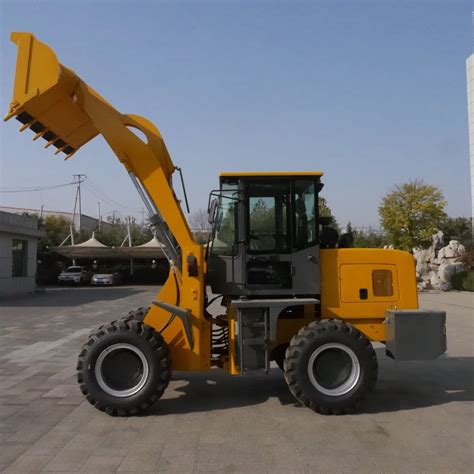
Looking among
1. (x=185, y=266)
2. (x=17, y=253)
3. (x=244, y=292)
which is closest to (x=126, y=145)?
(x=185, y=266)

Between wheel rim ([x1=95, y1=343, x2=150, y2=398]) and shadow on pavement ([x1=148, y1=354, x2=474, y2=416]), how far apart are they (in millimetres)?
433

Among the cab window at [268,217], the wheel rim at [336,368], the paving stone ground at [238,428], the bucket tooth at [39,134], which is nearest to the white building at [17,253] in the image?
the paving stone ground at [238,428]

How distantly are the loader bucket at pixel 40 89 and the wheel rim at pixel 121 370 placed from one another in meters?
3.03

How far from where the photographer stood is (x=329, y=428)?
544 cm

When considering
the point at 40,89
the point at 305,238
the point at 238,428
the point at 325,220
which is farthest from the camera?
the point at 325,220

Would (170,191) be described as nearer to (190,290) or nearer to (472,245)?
(190,290)

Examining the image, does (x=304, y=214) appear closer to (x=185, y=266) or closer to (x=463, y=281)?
(x=185, y=266)

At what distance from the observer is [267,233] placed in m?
6.47

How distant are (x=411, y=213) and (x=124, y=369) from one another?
Result: 27.5 metres

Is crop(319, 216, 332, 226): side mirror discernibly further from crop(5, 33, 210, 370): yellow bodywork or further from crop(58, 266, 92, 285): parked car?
crop(58, 266, 92, 285): parked car

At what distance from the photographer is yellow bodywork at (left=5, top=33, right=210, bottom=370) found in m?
5.95

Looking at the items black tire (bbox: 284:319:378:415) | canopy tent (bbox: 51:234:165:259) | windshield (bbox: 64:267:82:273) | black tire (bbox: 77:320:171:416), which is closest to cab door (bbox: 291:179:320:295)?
black tire (bbox: 284:319:378:415)

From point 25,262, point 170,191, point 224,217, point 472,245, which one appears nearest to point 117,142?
point 170,191

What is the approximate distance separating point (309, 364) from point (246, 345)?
2.61ft
